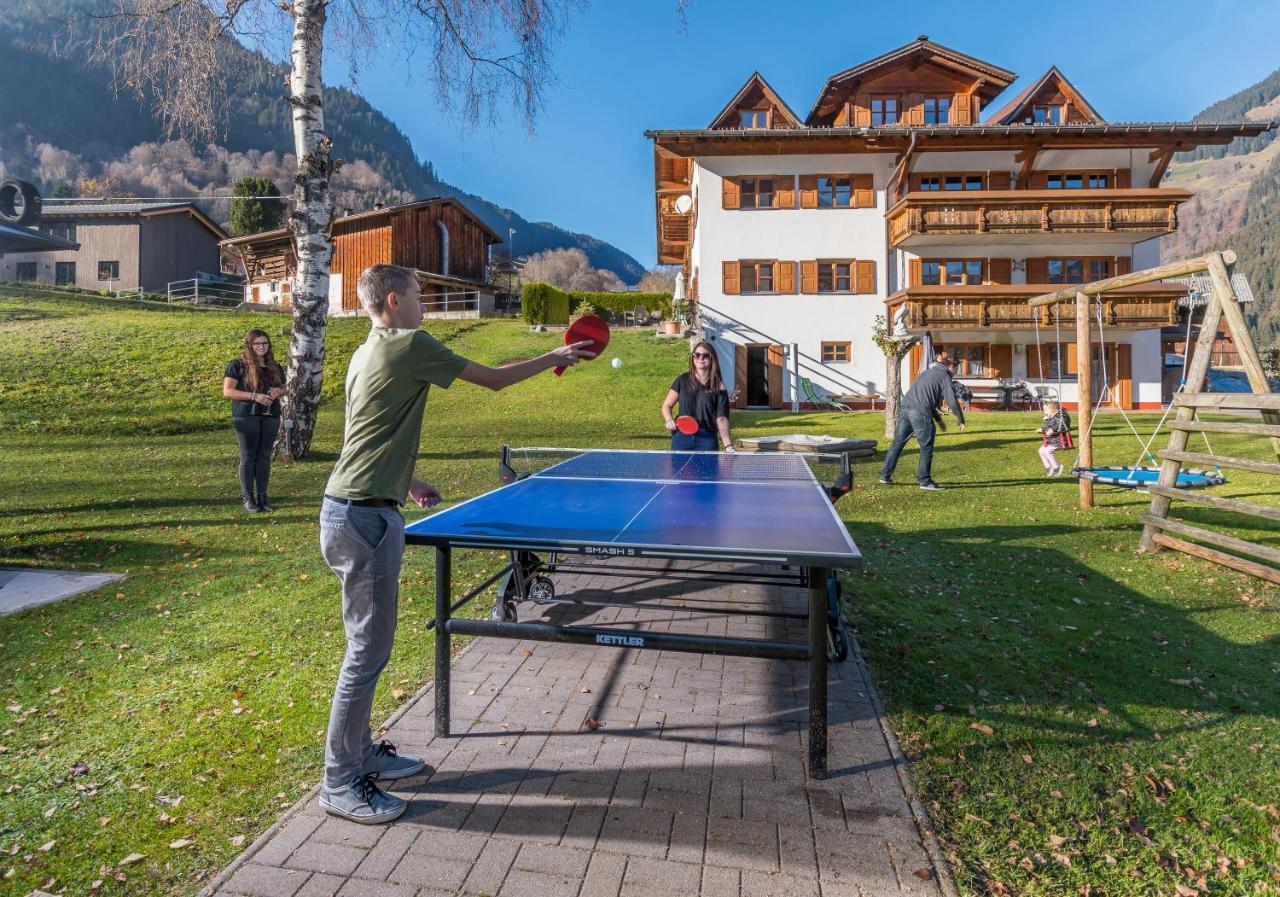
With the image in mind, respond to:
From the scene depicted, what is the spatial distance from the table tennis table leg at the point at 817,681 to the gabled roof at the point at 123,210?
50.3 metres

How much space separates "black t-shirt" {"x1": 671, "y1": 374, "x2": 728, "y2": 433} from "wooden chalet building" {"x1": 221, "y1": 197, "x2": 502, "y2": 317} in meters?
32.1

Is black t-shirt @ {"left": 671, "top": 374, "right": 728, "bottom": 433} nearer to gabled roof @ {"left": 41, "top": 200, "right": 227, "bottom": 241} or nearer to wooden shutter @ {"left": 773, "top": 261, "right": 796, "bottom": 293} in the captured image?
wooden shutter @ {"left": 773, "top": 261, "right": 796, "bottom": 293}

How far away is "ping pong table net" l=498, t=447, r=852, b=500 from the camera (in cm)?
517

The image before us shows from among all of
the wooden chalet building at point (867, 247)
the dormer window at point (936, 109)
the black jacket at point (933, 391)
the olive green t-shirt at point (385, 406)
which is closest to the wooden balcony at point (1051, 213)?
the wooden chalet building at point (867, 247)

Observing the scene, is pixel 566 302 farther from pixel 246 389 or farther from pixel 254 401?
pixel 254 401

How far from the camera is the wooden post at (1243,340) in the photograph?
6254 millimetres

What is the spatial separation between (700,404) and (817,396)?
65.6 ft

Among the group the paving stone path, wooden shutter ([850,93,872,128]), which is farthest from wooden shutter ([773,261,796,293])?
the paving stone path

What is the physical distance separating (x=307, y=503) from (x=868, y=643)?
6.90 metres

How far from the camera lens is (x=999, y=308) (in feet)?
81.3

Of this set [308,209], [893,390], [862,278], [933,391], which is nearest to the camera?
[933,391]

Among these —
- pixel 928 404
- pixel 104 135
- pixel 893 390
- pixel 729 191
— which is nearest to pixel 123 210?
pixel 729 191

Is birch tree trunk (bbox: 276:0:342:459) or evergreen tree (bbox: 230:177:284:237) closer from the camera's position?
birch tree trunk (bbox: 276:0:342:459)

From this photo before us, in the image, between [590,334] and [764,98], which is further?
[764,98]
